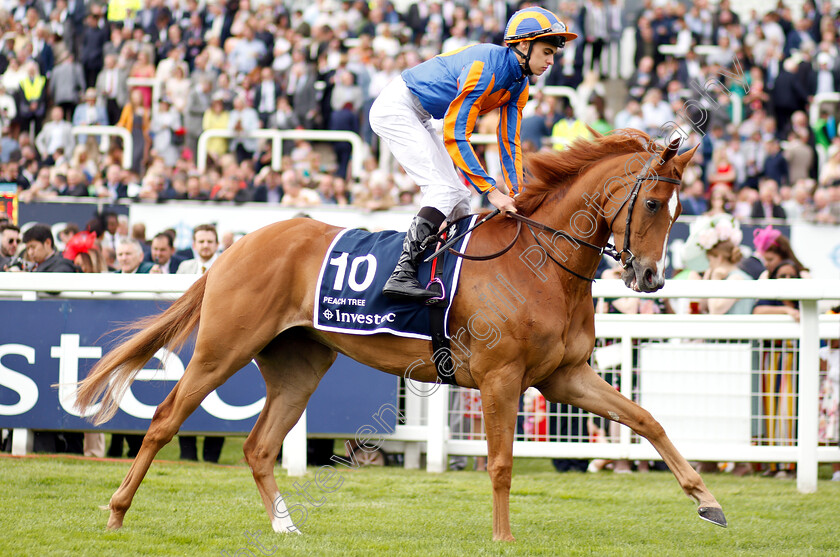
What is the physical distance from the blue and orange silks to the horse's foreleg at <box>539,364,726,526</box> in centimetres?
97

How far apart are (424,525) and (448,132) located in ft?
6.39

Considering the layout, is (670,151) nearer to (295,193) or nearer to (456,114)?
(456,114)

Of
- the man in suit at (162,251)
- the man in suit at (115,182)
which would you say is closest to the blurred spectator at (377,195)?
the man in suit at (162,251)

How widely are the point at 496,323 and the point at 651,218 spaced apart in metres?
0.84

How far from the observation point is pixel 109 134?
495 inches

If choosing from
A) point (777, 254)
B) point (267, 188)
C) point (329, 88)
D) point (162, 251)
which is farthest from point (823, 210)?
point (162, 251)

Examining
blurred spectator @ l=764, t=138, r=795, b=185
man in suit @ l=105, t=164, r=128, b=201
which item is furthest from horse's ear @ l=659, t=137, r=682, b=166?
blurred spectator @ l=764, t=138, r=795, b=185

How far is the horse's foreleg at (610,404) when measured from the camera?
4504 mm

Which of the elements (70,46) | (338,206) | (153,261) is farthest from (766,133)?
(70,46)

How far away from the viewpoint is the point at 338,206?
32.2 feet

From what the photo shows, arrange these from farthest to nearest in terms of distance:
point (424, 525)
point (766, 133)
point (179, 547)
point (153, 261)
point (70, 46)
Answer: point (70, 46) → point (766, 133) → point (153, 261) → point (424, 525) → point (179, 547)

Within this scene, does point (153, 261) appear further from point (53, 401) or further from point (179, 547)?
point (179, 547)

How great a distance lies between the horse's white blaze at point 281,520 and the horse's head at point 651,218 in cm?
199

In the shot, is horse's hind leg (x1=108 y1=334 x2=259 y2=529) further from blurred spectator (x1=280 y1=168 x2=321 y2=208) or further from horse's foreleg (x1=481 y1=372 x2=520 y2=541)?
blurred spectator (x1=280 y1=168 x2=321 y2=208)
